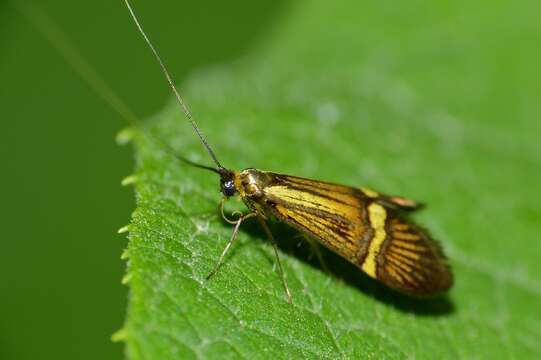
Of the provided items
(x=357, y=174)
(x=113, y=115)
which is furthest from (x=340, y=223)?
(x=113, y=115)

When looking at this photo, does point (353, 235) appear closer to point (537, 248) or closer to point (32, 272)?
point (537, 248)

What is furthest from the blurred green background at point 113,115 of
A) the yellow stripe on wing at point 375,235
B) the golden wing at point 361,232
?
the yellow stripe on wing at point 375,235

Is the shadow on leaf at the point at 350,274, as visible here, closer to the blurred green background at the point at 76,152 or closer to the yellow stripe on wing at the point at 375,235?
the yellow stripe on wing at the point at 375,235

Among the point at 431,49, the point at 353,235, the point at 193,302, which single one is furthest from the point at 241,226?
the point at 431,49

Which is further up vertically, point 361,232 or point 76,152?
point 76,152

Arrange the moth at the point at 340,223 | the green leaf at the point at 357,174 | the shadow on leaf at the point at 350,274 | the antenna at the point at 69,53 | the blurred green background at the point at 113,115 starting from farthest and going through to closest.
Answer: the antenna at the point at 69,53 < the blurred green background at the point at 113,115 < the shadow on leaf at the point at 350,274 < the moth at the point at 340,223 < the green leaf at the point at 357,174

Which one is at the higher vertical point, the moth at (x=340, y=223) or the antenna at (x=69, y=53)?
the antenna at (x=69, y=53)

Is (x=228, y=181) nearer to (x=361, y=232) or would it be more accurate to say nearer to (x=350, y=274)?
(x=361, y=232)
